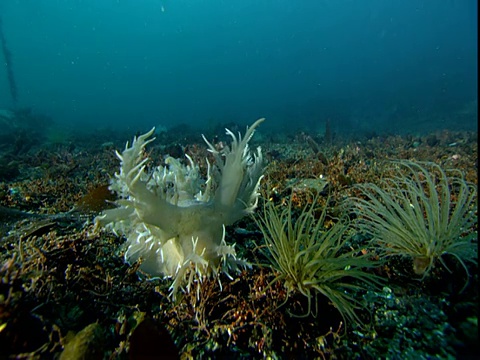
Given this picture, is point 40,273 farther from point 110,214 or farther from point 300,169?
point 300,169

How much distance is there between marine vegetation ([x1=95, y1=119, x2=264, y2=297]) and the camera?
71.5 inches

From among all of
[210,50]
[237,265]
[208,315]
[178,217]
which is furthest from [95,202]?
[210,50]

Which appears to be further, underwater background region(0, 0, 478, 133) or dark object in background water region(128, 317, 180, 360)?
underwater background region(0, 0, 478, 133)

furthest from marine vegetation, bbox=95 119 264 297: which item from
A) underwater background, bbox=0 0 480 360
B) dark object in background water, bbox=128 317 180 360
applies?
dark object in background water, bbox=128 317 180 360

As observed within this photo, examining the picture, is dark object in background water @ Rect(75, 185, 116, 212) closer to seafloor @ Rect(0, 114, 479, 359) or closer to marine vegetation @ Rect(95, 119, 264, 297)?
seafloor @ Rect(0, 114, 479, 359)

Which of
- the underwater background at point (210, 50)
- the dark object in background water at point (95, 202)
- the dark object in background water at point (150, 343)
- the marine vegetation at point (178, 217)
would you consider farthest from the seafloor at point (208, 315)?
the underwater background at point (210, 50)

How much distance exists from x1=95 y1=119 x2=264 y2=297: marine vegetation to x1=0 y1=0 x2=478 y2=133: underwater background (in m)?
76.2

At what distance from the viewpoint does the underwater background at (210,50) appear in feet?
295

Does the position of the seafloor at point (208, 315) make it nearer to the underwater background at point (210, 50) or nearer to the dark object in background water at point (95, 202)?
the dark object in background water at point (95, 202)

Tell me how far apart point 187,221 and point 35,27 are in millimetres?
168440

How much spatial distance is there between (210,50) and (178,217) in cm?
13330

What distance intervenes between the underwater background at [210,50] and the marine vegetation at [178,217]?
250 ft

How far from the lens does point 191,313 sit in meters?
1.89

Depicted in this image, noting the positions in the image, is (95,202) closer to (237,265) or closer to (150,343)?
(237,265)
